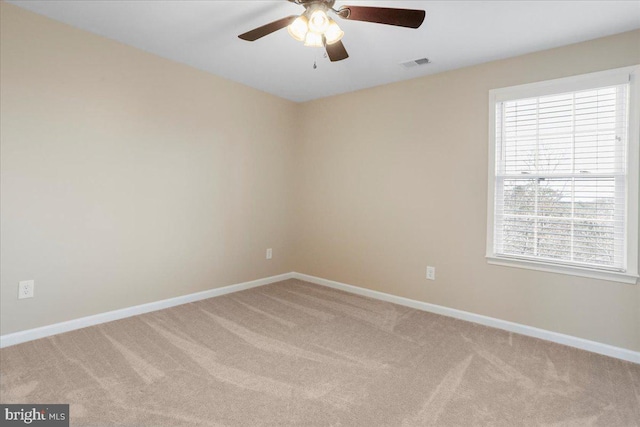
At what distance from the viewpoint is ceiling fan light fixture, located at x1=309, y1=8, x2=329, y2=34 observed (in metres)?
1.86

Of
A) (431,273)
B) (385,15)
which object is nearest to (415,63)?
(385,15)

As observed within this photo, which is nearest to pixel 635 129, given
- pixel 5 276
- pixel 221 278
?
pixel 221 278

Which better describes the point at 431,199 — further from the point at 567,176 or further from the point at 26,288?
the point at 26,288

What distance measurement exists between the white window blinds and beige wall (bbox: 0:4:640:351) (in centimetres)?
18

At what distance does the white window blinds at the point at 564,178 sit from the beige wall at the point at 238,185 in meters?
0.18

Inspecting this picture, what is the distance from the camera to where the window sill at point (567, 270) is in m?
2.48

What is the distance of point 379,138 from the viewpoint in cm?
381

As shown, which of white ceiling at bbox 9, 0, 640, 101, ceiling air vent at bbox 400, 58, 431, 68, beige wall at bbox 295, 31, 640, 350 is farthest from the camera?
ceiling air vent at bbox 400, 58, 431, 68

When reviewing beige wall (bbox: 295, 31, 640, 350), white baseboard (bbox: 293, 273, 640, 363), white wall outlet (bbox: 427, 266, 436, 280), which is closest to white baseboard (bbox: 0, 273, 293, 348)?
beige wall (bbox: 295, 31, 640, 350)

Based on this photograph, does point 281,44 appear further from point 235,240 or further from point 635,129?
point 635,129

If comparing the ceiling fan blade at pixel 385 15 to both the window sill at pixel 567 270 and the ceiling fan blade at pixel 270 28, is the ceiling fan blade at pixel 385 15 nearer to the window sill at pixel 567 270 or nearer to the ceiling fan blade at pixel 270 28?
the ceiling fan blade at pixel 270 28

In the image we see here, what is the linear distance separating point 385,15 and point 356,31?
803 mm

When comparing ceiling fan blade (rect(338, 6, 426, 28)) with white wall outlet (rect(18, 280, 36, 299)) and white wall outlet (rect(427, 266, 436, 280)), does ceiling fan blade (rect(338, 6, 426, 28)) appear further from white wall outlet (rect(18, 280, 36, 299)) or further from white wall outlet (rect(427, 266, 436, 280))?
white wall outlet (rect(18, 280, 36, 299))

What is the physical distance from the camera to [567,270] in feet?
8.86
